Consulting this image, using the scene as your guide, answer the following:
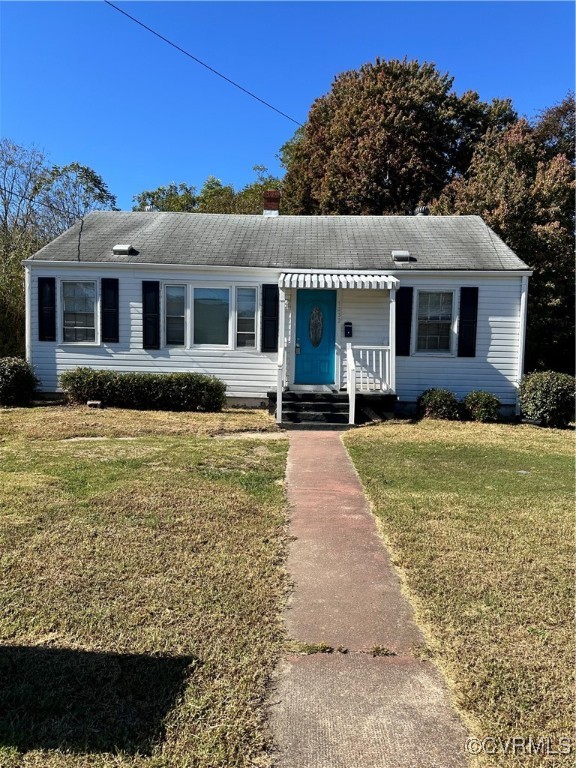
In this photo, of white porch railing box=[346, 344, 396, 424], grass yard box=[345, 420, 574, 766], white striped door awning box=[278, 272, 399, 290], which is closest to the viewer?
grass yard box=[345, 420, 574, 766]

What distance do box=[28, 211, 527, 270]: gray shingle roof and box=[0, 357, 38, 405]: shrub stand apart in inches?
93.5

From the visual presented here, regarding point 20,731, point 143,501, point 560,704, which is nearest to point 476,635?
point 560,704

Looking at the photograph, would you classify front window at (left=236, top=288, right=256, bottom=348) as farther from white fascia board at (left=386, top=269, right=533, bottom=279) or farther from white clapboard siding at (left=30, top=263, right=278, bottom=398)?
white fascia board at (left=386, top=269, right=533, bottom=279)

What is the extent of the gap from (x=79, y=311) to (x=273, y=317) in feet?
14.4

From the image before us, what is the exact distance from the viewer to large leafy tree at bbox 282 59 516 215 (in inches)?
836

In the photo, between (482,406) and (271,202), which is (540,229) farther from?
(271,202)

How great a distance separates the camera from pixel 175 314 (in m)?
12.1

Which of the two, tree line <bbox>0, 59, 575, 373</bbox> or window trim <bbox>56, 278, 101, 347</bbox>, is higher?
tree line <bbox>0, 59, 575, 373</bbox>

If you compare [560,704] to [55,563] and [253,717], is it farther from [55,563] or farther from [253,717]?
[55,563]

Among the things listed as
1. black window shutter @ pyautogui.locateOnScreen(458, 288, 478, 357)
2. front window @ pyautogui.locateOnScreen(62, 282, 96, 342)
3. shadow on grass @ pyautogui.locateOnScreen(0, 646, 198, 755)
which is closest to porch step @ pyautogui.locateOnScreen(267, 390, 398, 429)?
black window shutter @ pyautogui.locateOnScreen(458, 288, 478, 357)

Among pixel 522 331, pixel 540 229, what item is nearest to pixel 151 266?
pixel 522 331

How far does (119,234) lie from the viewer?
13.0 m

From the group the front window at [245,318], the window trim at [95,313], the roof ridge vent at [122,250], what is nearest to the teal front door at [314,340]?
the front window at [245,318]

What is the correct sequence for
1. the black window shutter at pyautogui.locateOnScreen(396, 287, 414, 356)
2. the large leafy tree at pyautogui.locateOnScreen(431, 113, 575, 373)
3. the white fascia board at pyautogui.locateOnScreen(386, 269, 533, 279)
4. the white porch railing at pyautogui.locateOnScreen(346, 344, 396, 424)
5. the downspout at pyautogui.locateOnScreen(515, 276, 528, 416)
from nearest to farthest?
the white porch railing at pyautogui.locateOnScreen(346, 344, 396, 424) < the white fascia board at pyautogui.locateOnScreen(386, 269, 533, 279) < the downspout at pyautogui.locateOnScreen(515, 276, 528, 416) < the black window shutter at pyautogui.locateOnScreen(396, 287, 414, 356) < the large leafy tree at pyautogui.locateOnScreen(431, 113, 575, 373)
